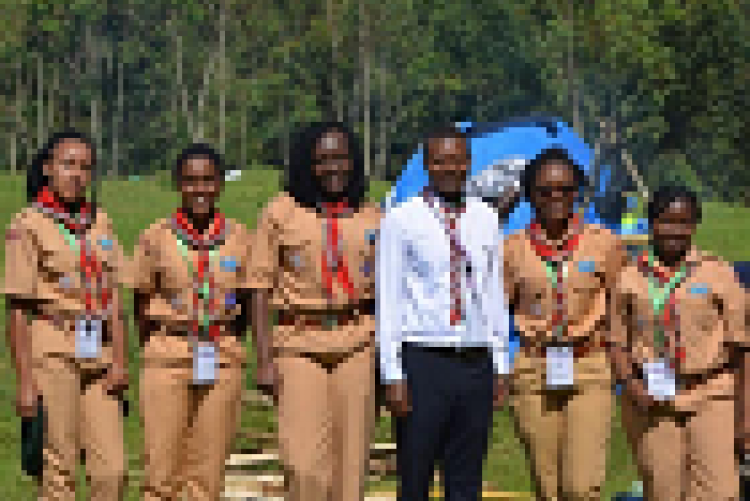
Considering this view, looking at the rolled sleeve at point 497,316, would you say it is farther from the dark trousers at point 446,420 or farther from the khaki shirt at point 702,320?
the khaki shirt at point 702,320

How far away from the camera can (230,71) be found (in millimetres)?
52844

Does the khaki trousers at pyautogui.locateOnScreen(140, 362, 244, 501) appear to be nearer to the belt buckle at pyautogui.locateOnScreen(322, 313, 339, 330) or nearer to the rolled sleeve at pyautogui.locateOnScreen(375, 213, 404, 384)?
the belt buckle at pyautogui.locateOnScreen(322, 313, 339, 330)

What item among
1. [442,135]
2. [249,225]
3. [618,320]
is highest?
[249,225]

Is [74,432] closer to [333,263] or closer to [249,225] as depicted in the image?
[333,263]

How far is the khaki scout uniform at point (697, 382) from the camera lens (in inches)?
301

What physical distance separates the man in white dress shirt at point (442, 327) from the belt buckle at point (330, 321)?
0.89ft

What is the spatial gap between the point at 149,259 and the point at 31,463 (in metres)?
0.93

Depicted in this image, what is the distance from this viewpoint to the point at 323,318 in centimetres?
776

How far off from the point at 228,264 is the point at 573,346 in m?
1.43

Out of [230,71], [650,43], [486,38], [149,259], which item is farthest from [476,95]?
[149,259]

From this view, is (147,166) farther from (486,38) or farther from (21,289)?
(21,289)

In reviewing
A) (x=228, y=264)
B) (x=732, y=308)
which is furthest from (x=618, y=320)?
(x=228, y=264)

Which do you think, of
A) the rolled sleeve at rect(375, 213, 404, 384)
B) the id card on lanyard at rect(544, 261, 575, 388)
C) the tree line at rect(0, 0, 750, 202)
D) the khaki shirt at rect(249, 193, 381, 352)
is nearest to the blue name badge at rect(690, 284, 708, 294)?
the id card on lanyard at rect(544, 261, 575, 388)

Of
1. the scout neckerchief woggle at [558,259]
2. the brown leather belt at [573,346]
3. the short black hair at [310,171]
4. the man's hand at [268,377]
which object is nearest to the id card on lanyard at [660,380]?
the brown leather belt at [573,346]
